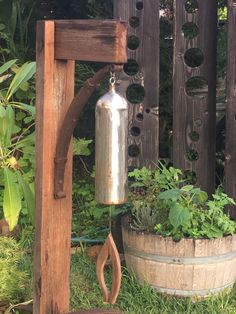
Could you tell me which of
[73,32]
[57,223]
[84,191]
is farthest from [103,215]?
[73,32]

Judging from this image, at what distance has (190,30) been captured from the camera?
4422mm

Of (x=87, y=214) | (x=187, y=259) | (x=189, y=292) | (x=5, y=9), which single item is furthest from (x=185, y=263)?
(x=5, y=9)

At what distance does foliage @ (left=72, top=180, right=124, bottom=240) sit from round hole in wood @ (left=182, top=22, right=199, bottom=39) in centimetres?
173

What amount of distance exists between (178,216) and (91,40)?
62.2 inches

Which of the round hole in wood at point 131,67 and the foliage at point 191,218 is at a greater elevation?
the round hole in wood at point 131,67

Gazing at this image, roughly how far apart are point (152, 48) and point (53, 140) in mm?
2049

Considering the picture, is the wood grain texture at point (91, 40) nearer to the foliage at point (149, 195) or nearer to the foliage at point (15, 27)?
the foliage at point (149, 195)

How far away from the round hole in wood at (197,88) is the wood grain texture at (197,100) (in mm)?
45

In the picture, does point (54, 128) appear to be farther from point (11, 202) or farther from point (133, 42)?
point (133, 42)

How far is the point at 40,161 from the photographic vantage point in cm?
256

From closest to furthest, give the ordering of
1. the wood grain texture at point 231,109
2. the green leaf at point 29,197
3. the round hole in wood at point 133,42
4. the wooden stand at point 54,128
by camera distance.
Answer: the wooden stand at point 54,128 → the green leaf at point 29,197 → the wood grain texture at point 231,109 → the round hole in wood at point 133,42

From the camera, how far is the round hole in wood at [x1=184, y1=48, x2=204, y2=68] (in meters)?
4.43

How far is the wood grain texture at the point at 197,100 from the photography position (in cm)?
434

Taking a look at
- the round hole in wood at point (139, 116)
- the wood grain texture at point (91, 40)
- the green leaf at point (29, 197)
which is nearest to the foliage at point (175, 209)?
the round hole in wood at point (139, 116)
